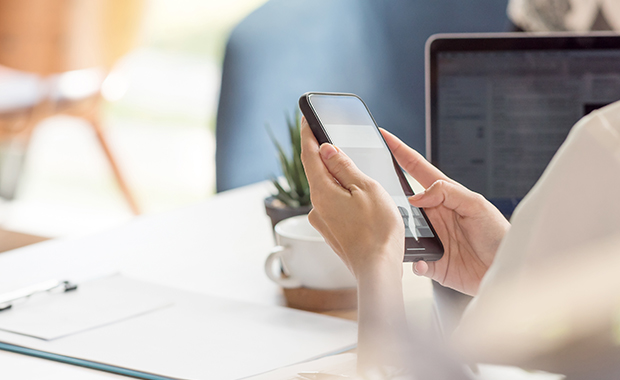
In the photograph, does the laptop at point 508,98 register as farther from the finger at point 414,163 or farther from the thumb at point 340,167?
the thumb at point 340,167

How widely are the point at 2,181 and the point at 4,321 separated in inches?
92.6

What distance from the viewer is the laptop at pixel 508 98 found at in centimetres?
76

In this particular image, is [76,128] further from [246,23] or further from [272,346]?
[272,346]

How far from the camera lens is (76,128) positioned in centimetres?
336

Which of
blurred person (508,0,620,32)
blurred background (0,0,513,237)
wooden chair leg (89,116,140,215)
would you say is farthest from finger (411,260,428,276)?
wooden chair leg (89,116,140,215)

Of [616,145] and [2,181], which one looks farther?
[2,181]

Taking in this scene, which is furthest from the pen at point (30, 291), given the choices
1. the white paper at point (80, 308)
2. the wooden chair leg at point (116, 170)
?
the wooden chair leg at point (116, 170)

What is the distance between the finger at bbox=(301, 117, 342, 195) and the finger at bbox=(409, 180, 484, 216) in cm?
11

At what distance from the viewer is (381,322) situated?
0.34m

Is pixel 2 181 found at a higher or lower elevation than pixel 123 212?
higher

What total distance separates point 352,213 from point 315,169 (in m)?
0.06

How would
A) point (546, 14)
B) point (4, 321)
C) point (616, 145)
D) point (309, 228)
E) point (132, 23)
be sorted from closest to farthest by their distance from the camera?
point (616, 145), point (4, 321), point (309, 228), point (546, 14), point (132, 23)

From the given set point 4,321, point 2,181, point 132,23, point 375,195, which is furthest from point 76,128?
point 375,195

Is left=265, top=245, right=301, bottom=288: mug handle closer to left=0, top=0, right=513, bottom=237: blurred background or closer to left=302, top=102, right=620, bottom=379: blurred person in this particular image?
left=302, top=102, right=620, bottom=379: blurred person
